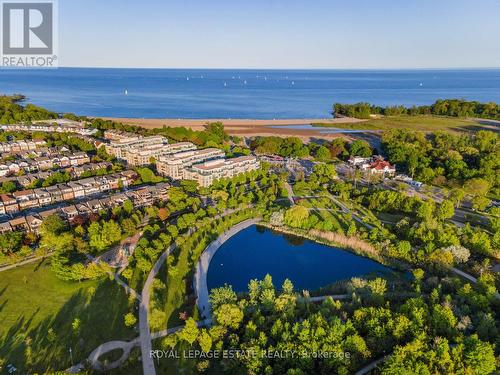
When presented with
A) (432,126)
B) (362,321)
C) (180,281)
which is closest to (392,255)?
(362,321)

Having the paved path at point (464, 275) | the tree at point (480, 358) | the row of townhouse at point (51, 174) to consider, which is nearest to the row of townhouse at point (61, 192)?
the row of townhouse at point (51, 174)

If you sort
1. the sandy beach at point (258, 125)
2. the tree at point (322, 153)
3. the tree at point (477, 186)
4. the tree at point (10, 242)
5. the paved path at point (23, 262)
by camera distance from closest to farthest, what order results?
1. the paved path at point (23, 262)
2. the tree at point (10, 242)
3. the tree at point (477, 186)
4. the tree at point (322, 153)
5. the sandy beach at point (258, 125)

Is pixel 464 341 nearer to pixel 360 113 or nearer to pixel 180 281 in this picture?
pixel 180 281

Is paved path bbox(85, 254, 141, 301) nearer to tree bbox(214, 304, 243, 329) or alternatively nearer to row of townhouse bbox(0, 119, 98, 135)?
tree bbox(214, 304, 243, 329)

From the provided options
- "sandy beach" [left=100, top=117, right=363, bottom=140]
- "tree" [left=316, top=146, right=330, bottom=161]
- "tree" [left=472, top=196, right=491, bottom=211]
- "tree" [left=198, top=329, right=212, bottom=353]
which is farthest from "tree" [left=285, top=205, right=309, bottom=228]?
"sandy beach" [left=100, top=117, right=363, bottom=140]

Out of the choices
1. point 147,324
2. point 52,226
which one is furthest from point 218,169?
point 147,324

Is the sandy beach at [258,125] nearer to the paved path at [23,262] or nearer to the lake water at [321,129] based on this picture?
the lake water at [321,129]
